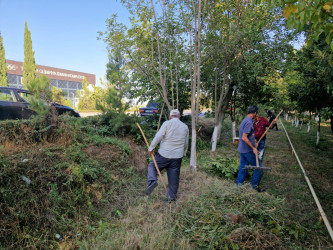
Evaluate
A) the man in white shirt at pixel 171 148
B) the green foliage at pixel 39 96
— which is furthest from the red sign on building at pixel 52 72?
the man in white shirt at pixel 171 148

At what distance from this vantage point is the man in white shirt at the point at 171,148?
3950 mm

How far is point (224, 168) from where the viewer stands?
562 centimetres

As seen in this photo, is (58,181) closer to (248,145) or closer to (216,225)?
(216,225)

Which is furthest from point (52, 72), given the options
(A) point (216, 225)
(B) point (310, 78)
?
(A) point (216, 225)

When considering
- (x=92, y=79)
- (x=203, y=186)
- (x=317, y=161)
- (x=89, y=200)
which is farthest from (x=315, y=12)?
(x=92, y=79)

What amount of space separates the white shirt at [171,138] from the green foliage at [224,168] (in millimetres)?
2025

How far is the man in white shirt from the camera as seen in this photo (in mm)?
3950

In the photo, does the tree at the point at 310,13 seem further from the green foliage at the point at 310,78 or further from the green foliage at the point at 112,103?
the green foliage at the point at 112,103

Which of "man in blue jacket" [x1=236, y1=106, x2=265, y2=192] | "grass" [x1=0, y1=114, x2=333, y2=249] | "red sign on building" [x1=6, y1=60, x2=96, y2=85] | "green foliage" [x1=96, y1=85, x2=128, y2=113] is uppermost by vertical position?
"red sign on building" [x1=6, y1=60, x2=96, y2=85]

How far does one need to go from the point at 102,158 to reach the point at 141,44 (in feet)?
11.5

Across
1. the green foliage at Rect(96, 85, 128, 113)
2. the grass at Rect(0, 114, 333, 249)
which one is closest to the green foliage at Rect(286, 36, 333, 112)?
the grass at Rect(0, 114, 333, 249)

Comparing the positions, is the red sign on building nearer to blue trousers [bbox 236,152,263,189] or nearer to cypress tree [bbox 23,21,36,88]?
cypress tree [bbox 23,21,36,88]

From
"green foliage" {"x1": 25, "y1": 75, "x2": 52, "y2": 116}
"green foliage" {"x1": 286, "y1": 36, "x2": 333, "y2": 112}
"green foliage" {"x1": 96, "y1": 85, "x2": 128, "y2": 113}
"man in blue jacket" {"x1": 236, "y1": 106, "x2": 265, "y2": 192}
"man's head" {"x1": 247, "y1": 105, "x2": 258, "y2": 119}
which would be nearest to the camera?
"man in blue jacket" {"x1": 236, "y1": 106, "x2": 265, "y2": 192}

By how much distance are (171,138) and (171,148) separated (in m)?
0.17
